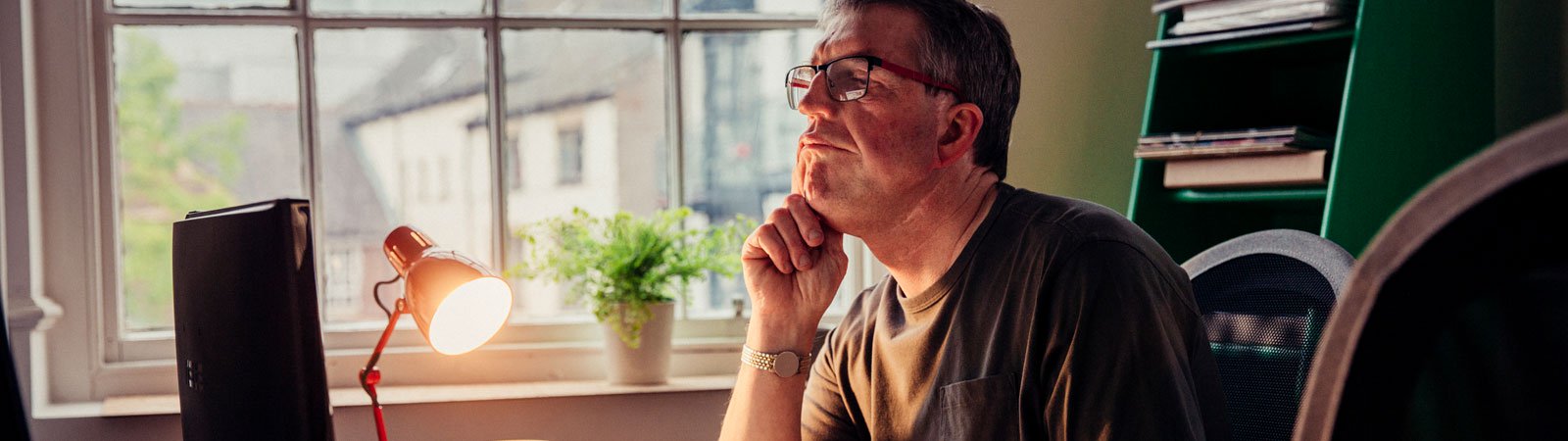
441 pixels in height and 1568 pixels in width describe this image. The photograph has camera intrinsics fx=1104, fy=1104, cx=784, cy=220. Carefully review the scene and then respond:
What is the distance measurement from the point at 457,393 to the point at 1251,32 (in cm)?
176

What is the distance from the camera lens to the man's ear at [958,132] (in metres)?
1.38

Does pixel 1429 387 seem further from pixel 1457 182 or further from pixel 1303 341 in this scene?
pixel 1303 341

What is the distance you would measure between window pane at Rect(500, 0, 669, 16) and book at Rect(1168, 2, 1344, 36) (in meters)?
1.21

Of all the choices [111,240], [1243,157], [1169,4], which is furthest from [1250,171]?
[111,240]

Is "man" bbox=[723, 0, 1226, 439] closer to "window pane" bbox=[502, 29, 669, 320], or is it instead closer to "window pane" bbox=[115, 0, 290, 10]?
"window pane" bbox=[502, 29, 669, 320]

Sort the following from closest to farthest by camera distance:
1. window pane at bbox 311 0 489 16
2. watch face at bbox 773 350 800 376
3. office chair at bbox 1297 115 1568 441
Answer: office chair at bbox 1297 115 1568 441 < watch face at bbox 773 350 800 376 < window pane at bbox 311 0 489 16

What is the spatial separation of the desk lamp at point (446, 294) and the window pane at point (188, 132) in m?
1.27

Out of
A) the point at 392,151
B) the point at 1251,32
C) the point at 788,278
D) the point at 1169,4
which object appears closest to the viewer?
the point at 788,278

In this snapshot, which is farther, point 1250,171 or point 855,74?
point 1250,171

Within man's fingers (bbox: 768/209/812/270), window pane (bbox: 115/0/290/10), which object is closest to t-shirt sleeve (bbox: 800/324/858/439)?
man's fingers (bbox: 768/209/812/270)

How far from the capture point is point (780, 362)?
1.53m

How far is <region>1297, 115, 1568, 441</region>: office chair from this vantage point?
28 cm

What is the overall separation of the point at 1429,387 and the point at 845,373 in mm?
1179

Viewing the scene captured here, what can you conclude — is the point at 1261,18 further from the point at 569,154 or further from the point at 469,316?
the point at 569,154
